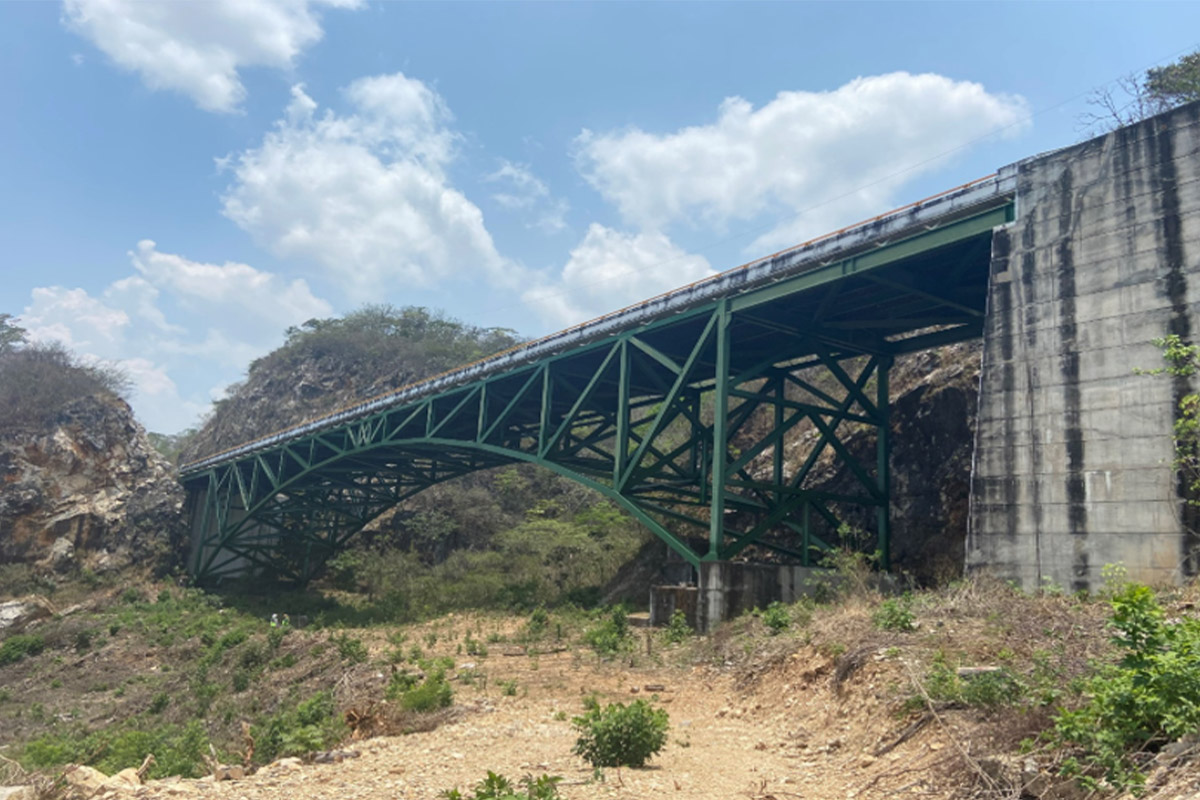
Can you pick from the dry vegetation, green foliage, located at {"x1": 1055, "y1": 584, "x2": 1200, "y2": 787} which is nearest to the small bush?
the dry vegetation

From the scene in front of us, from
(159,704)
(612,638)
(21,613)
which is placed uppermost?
(612,638)

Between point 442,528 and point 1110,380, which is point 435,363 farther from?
point 1110,380

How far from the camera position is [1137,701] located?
5.76 m

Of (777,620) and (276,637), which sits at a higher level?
(777,620)

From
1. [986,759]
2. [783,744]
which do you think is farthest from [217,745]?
[986,759]

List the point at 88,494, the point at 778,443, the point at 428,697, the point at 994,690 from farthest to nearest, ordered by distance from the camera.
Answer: the point at 88,494 → the point at 778,443 → the point at 428,697 → the point at 994,690

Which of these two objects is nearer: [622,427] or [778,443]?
[622,427]

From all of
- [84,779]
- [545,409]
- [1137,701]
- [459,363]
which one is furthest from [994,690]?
[459,363]

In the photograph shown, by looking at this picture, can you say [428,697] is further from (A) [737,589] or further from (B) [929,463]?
(B) [929,463]

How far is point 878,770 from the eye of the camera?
7457 mm

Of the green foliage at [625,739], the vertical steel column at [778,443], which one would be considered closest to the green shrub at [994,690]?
the green foliage at [625,739]

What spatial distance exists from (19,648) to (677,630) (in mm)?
28812

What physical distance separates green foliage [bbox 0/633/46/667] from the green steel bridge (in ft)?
43.7

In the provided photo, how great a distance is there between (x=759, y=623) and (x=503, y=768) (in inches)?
346
